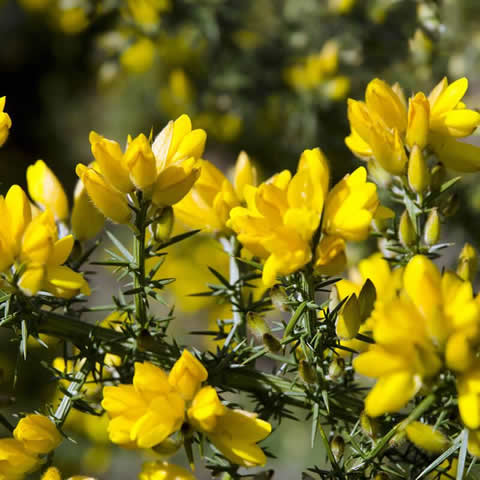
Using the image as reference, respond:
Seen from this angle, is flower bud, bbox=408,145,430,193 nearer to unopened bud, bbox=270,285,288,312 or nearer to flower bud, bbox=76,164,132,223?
unopened bud, bbox=270,285,288,312

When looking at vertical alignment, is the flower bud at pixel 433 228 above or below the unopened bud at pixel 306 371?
above

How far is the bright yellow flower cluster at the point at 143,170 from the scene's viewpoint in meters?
0.90

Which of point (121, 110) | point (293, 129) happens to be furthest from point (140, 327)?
point (121, 110)

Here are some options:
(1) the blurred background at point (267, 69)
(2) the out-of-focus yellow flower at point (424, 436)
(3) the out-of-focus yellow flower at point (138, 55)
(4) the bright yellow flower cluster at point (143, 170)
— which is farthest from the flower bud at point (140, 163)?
(3) the out-of-focus yellow flower at point (138, 55)

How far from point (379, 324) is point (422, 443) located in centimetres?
19

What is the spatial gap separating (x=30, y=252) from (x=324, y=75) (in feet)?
5.85

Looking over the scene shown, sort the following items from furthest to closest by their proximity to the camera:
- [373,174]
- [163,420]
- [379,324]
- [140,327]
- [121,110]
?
[121,110], [373,174], [140,327], [163,420], [379,324]

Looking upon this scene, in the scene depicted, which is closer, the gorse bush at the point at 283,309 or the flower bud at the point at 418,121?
the gorse bush at the point at 283,309

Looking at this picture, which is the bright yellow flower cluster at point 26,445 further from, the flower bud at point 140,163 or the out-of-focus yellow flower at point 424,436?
the out-of-focus yellow flower at point 424,436

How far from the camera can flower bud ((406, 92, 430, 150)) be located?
958 mm

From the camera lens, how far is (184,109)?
2.70 meters

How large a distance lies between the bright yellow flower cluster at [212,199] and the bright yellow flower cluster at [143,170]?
0.40ft

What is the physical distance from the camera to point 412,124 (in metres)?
0.97

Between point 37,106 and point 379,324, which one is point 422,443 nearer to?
point 379,324
